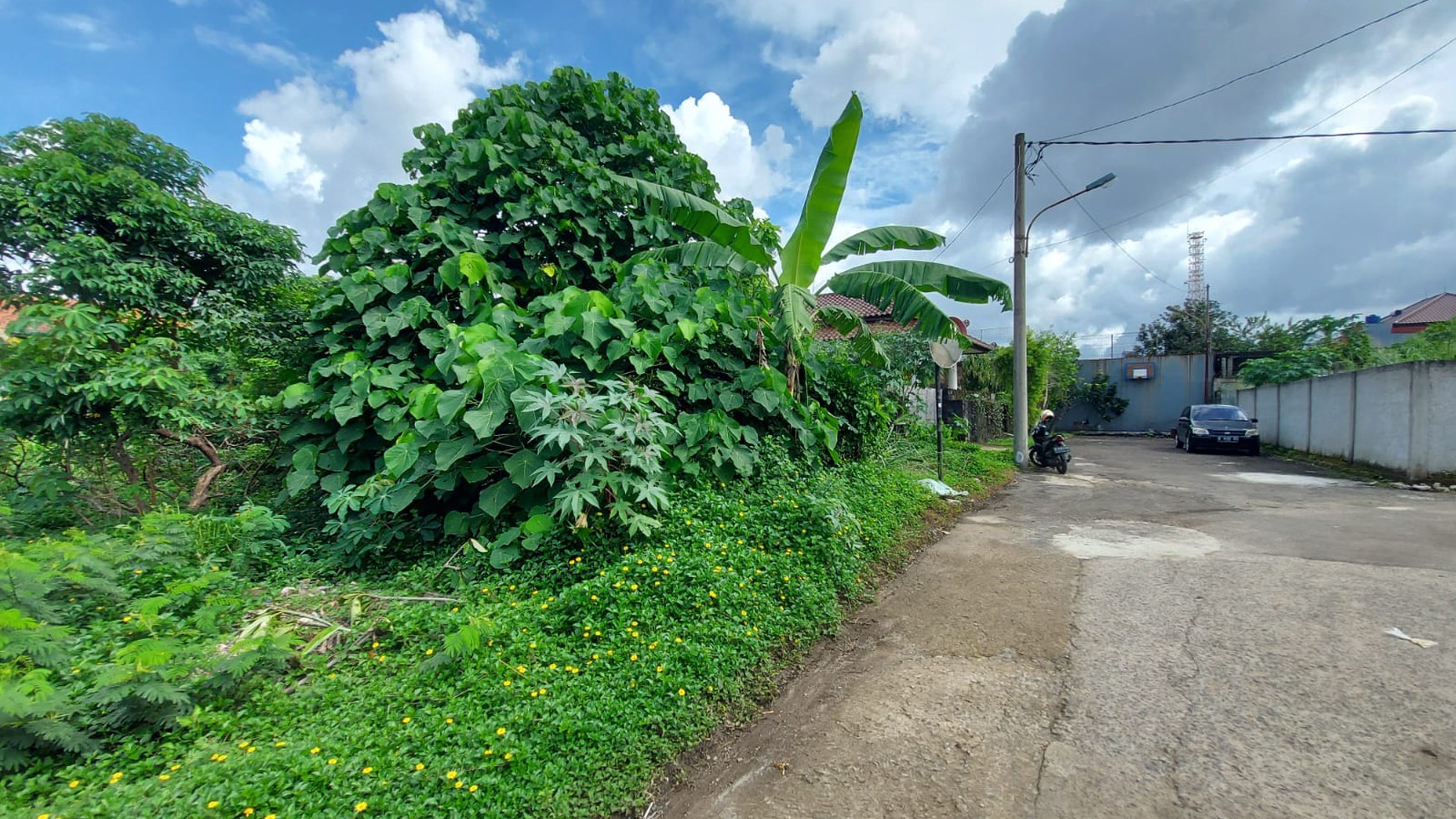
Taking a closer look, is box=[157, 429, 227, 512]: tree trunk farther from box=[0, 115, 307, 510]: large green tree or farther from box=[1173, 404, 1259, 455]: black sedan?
box=[1173, 404, 1259, 455]: black sedan

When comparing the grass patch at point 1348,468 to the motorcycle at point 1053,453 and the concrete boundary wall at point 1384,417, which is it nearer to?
A: the concrete boundary wall at point 1384,417

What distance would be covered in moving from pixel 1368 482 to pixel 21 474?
17603mm

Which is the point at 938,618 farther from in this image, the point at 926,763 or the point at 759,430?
the point at 759,430

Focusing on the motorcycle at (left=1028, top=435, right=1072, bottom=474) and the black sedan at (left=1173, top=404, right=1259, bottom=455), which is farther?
the black sedan at (left=1173, top=404, right=1259, bottom=455)

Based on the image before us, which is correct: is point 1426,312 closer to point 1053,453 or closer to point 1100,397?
point 1100,397

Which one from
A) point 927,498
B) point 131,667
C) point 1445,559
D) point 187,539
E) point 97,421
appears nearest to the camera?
point 131,667

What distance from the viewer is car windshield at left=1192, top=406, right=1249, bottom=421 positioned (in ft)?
53.7

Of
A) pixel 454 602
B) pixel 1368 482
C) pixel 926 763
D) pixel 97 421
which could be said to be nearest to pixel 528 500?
pixel 454 602

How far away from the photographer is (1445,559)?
521 cm

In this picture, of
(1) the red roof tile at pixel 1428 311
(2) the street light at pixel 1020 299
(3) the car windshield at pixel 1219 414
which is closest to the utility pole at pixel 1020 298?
(2) the street light at pixel 1020 299

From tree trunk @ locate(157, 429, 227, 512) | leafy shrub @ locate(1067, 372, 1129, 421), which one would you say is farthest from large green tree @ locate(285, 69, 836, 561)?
leafy shrub @ locate(1067, 372, 1129, 421)

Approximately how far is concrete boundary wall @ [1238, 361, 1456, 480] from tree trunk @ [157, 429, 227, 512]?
16.3m

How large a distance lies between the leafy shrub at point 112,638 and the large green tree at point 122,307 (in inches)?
41.8

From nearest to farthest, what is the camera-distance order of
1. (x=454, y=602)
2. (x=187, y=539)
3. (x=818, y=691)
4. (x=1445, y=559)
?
(x=818, y=691) → (x=454, y=602) → (x=187, y=539) → (x=1445, y=559)
